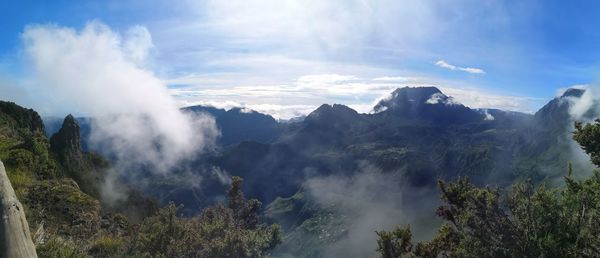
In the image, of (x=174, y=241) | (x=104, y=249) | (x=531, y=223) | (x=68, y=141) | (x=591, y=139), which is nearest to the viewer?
(x=531, y=223)

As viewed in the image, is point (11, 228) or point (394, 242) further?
point (394, 242)

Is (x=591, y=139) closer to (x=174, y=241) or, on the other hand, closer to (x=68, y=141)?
(x=174, y=241)

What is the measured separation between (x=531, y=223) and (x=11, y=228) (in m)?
28.3

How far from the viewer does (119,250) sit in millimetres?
40094

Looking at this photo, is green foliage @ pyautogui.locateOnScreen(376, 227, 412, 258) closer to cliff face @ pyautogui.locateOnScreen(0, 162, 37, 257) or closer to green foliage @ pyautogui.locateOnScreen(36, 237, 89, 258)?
green foliage @ pyautogui.locateOnScreen(36, 237, 89, 258)

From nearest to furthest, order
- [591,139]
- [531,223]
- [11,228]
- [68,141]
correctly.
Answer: [11,228] < [531,223] < [591,139] < [68,141]

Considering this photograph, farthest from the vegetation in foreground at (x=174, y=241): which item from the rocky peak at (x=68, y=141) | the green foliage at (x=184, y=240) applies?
the rocky peak at (x=68, y=141)

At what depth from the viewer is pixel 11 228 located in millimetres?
11227

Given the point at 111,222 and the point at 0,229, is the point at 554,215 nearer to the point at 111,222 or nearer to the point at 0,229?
the point at 0,229

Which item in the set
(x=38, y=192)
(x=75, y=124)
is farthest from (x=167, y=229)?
(x=75, y=124)

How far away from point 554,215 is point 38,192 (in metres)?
55.7

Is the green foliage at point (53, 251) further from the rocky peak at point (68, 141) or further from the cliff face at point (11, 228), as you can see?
the rocky peak at point (68, 141)

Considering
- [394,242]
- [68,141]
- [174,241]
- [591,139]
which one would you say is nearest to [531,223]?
[394,242]

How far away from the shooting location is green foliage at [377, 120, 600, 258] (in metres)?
27.4
